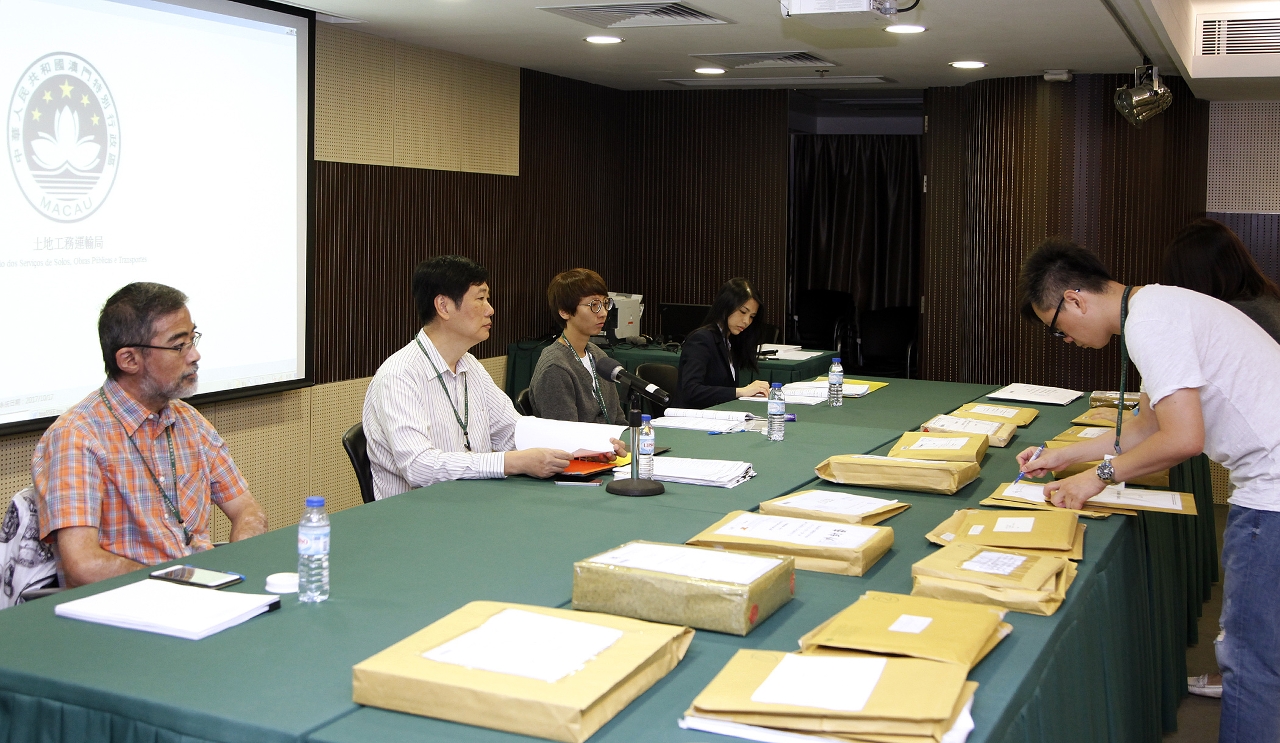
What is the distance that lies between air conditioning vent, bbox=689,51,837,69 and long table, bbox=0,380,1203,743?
3444 mm

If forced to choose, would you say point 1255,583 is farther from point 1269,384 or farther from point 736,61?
point 736,61

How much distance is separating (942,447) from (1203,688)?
128cm

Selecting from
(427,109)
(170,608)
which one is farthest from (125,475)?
(427,109)

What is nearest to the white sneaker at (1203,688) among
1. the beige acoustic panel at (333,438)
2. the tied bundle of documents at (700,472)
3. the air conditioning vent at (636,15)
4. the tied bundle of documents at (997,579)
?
the tied bundle of documents at (700,472)

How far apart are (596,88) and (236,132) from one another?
3.42 m

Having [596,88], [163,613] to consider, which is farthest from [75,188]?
[596,88]

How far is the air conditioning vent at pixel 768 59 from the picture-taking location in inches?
243

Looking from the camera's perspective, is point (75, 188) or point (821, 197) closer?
point (75, 188)

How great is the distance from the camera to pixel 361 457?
10.5 ft

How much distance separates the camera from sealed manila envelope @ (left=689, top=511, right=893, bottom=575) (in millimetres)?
2199

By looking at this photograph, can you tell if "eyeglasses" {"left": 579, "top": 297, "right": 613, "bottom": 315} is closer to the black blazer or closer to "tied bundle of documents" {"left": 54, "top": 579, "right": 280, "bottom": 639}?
the black blazer

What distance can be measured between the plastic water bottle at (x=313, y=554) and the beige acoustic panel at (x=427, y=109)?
405 centimetres

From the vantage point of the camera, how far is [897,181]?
9.77 m

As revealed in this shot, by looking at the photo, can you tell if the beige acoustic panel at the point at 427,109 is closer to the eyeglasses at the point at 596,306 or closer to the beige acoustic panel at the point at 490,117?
the beige acoustic panel at the point at 490,117
